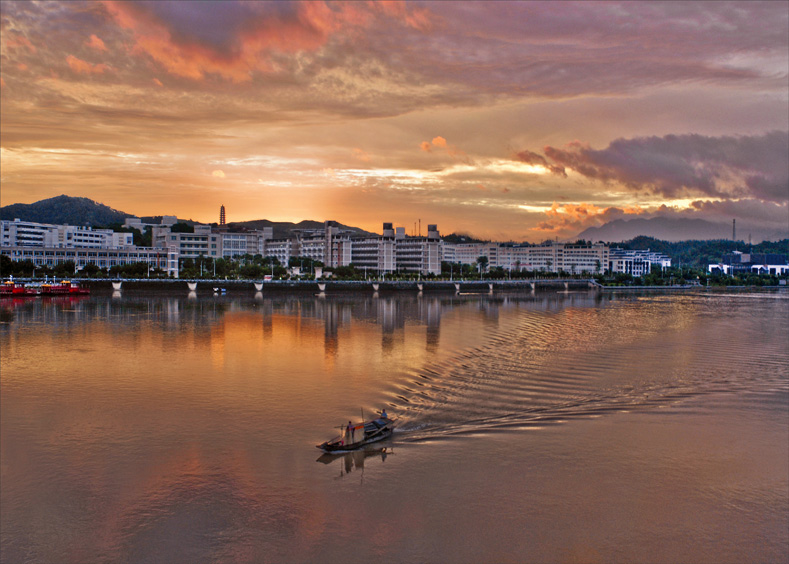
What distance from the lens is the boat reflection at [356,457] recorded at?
1345 centimetres

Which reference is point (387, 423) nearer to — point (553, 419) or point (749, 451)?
point (553, 419)

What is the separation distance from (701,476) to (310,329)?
94.3 feet

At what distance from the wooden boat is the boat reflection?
0.16 m

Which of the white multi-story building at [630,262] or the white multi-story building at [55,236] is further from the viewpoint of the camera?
the white multi-story building at [630,262]

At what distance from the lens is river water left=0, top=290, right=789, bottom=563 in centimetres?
1048

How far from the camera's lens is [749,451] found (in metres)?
14.9

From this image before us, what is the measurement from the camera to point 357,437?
14.3 m

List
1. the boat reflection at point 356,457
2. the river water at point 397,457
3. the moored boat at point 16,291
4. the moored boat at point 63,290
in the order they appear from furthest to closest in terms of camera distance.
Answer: the moored boat at point 63,290
the moored boat at point 16,291
the boat reflection at point 356,457
the river water at point 397,457

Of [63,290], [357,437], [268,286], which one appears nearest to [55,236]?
[63,290]

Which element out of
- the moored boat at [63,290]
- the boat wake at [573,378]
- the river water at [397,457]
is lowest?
the river water at [397,457]

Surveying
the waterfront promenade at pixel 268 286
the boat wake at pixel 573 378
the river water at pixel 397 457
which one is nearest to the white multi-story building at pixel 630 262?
the waterfront promenade at pixel 268 286

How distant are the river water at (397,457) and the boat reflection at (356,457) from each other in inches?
2.2

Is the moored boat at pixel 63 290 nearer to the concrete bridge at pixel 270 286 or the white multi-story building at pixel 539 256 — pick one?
the concrete bridge at pixel 270 286

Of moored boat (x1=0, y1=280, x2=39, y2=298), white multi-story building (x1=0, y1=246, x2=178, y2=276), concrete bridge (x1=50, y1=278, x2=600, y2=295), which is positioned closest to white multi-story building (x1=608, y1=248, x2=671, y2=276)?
concrete bridge (x1=50, y1=278, x2=600, y2=295)
